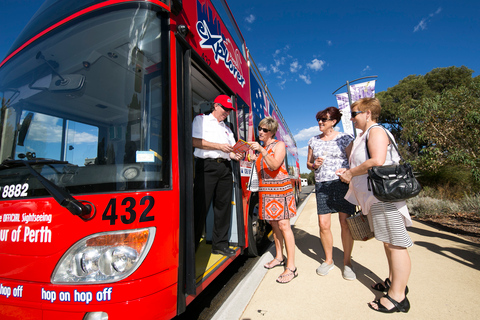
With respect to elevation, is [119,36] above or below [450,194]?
above

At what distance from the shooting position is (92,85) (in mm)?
1692

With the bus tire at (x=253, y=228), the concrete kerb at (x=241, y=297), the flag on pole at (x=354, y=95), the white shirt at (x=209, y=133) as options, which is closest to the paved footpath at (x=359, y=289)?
the concrete kerb at (x=241, y=297)

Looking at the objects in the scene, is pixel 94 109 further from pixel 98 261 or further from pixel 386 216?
pixel 386 216

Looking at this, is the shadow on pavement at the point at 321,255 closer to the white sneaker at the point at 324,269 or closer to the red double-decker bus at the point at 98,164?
the white sneaker at the point at 324,269

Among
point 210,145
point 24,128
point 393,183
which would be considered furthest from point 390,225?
point 24,128

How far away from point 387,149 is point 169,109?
1.86 m

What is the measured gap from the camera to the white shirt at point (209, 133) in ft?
8.53

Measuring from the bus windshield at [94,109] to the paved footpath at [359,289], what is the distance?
61.5 inches

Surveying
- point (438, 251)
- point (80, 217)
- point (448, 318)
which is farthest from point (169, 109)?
point (438, 251)

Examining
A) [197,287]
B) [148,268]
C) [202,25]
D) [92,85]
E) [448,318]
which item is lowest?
[448,318]

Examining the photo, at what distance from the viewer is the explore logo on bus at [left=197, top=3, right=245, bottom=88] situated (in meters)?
2.38

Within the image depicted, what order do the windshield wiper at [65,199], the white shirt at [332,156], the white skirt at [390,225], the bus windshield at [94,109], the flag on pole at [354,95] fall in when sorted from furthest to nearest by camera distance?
the flag on pole at [354,95], the white shirt at [332,156], the white skirt at [390,225], the bus windshield at [94,109], the windshield wiper at [65,199]

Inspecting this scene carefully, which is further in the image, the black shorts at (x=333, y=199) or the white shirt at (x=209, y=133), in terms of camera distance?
the black shorts at (x=333, y=199)

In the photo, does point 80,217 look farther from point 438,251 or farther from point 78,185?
point 438,251
